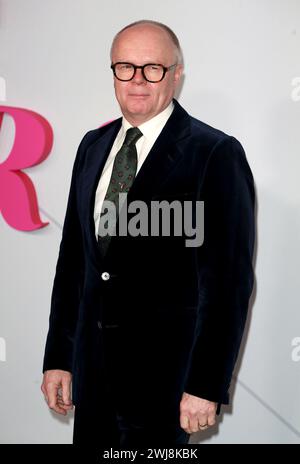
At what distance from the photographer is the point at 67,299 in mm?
2016

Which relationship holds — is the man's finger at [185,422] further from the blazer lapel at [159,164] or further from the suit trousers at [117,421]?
the blazer lapel at [159,164]

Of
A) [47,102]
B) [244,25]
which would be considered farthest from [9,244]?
[244,25]

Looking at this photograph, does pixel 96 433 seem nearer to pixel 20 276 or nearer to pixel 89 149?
pixel 89 149

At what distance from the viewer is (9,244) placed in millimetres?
2902

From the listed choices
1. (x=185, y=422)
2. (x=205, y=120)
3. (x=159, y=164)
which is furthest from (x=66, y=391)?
(x=205, y=120)

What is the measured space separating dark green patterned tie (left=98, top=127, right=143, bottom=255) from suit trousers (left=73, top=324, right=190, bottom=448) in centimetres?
29

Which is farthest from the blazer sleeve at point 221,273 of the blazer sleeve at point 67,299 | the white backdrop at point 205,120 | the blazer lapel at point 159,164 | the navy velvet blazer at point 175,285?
the white backdrop at point 205,120

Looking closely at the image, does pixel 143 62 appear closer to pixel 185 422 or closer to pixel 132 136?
pixel 132 136

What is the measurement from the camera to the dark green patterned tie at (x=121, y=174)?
1.79m

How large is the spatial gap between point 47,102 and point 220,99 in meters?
0.83

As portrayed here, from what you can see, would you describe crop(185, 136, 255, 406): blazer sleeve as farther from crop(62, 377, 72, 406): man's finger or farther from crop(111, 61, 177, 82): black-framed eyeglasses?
crop(62, 377, 72, 406): man's finger

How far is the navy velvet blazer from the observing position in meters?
1.65

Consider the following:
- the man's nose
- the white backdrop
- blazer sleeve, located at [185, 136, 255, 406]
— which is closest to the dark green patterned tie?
the man's nose

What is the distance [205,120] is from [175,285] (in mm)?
1147
